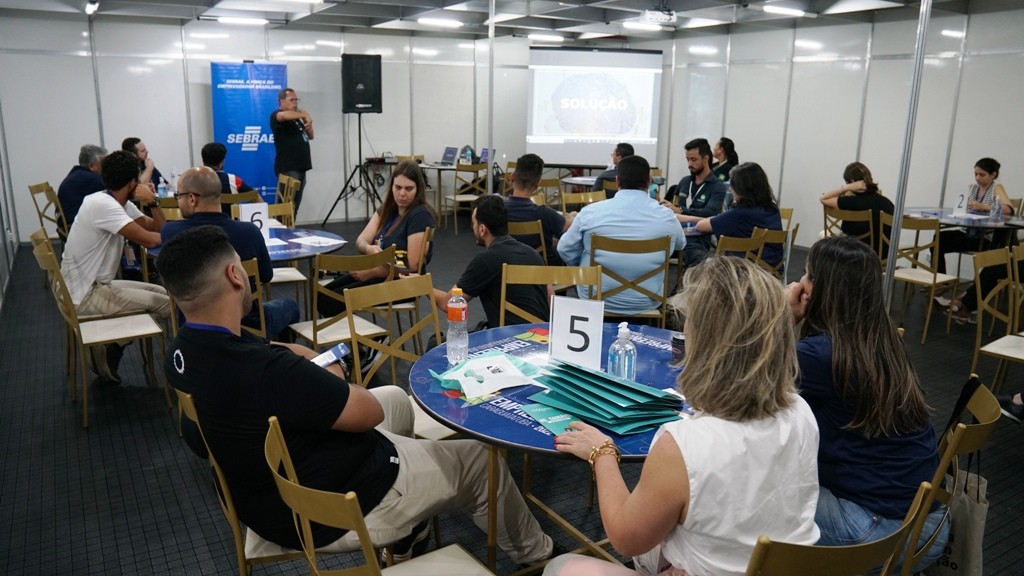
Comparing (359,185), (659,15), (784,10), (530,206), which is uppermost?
(784,10)

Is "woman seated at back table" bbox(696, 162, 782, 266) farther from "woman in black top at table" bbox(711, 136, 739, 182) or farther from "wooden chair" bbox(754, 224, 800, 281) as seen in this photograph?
"woman in black top at table" bbox(711, 136, 739, 182)

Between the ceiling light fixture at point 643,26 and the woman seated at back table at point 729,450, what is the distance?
8709mm

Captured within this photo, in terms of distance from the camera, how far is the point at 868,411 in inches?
76.2

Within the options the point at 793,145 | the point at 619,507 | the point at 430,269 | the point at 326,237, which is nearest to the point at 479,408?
the point at 619,507

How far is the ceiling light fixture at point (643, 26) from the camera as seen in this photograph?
9.71 metres

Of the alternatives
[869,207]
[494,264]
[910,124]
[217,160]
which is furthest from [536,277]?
[217,160]

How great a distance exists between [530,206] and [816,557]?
12.8ft

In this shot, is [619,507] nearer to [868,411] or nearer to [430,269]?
[868,411]

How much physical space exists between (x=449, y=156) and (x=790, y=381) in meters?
9.62

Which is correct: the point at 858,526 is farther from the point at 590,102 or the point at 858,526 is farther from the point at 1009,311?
the point at 590,102

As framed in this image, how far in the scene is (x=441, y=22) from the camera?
9570mm

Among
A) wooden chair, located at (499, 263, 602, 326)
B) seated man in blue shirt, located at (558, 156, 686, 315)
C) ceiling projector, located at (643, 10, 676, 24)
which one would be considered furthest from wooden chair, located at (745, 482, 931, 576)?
ceiling projector, located at (643, 10, 676, 24)

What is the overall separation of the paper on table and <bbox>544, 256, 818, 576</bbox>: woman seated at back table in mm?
3617

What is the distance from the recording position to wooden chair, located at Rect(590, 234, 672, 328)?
4.12 metres
